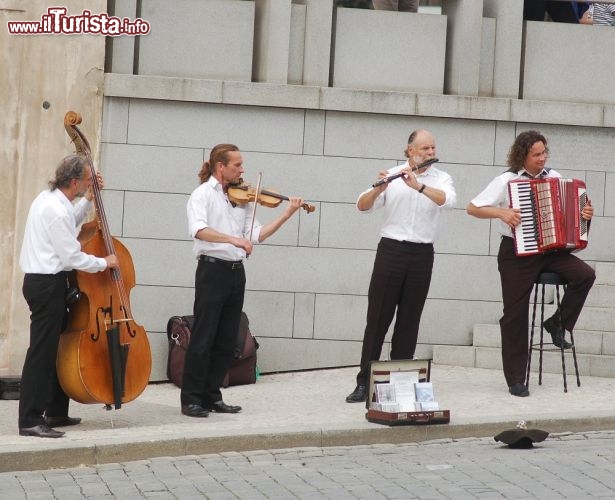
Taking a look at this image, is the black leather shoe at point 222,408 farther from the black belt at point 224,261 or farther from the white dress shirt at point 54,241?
the white dress shirt at point 54,241

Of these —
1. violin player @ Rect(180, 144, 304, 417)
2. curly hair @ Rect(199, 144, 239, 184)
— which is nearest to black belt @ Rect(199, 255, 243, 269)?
violin player @ Rect(180, 144, 304, 417)

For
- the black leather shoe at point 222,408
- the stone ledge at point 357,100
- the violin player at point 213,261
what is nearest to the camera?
the violin player at point 213,261

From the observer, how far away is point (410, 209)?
380 inches

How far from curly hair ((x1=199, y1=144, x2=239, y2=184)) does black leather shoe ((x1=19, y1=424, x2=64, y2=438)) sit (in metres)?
2.04

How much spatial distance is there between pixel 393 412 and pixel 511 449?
806 millimetres

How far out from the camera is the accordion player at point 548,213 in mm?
9656

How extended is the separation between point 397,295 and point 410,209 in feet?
2.15

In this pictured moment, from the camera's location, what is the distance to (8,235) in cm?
1098

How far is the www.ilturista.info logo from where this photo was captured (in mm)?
10852

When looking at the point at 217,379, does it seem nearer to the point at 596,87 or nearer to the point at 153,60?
the point at 153,60

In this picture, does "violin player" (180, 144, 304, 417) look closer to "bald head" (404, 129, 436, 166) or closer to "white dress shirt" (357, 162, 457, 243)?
"white dress shirt" (357, 162, 457, 243)

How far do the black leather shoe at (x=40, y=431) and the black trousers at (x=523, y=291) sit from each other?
11.5 feet

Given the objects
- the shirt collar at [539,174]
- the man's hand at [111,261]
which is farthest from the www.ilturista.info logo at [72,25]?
the shirt collar at [539,174]

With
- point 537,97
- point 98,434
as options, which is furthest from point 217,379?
point 537,97
